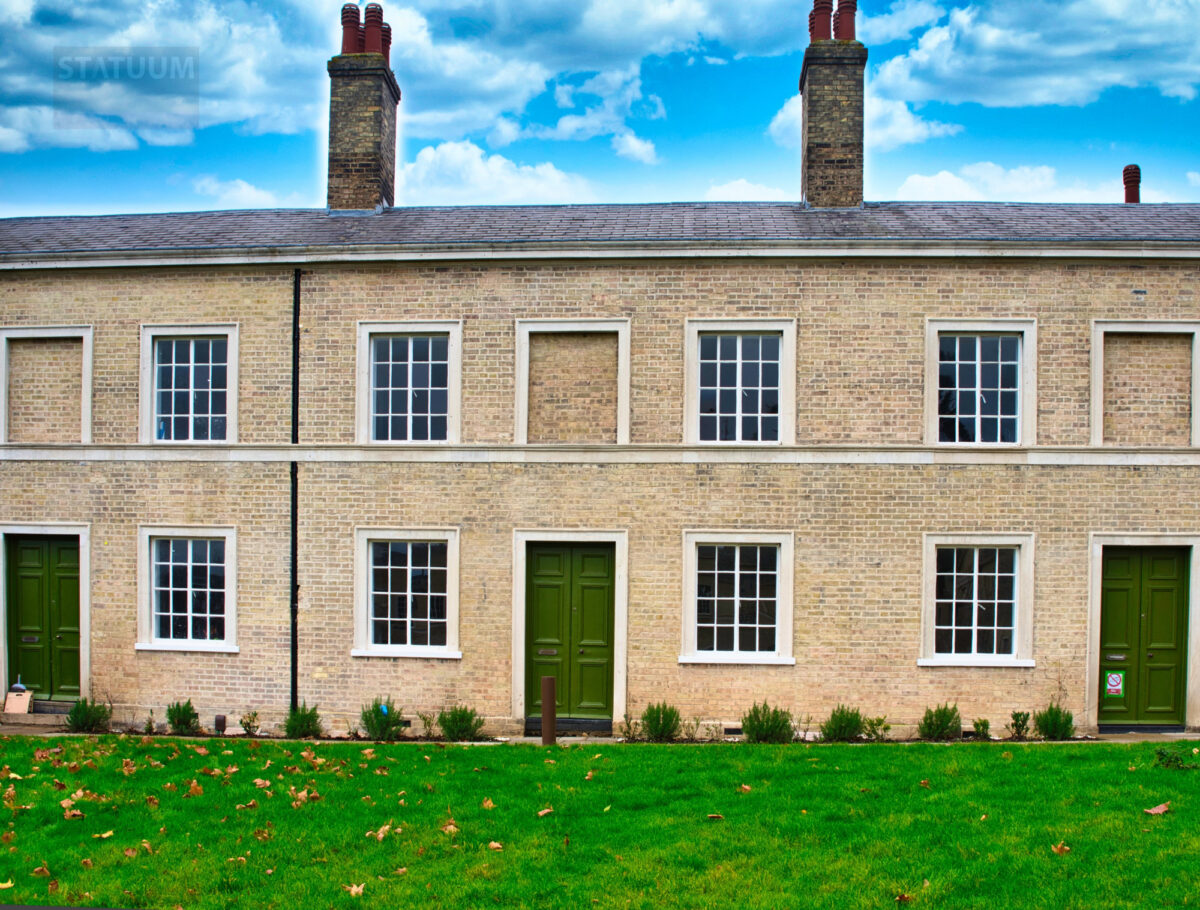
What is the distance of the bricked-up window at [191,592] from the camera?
478 inches

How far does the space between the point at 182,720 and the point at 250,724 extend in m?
0.96

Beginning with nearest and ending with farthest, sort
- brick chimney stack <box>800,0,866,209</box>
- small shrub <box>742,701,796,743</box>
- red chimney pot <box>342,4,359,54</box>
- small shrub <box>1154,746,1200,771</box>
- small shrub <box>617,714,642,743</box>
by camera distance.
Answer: small shrub <box>1154,746,1200,771</box>
small shrub <box>742,701,796,743</box>
small shrub <box>617,714,642,743</box>
brick chimney stack <box>800,0,866,209</box>
red chimney pot <box>342,4,359,54</box>

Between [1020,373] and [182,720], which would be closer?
[1020,373]

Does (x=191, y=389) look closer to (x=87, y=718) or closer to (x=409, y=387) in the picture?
(x=409, y=387)

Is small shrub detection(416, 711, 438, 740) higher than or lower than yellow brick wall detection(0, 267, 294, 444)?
lower

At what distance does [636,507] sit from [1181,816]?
6.69m

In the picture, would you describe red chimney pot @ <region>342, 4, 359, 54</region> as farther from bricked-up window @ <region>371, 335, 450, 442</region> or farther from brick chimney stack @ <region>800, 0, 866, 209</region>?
brick chimney stack @ <region>800, 0, 866, 209</region>

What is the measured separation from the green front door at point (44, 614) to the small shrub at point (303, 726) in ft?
11.9

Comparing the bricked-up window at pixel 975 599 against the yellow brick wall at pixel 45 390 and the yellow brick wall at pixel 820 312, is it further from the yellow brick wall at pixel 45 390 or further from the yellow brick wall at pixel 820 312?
the yellow brick wall at pixel 45 390

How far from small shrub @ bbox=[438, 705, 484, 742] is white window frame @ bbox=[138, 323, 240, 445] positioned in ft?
16.4

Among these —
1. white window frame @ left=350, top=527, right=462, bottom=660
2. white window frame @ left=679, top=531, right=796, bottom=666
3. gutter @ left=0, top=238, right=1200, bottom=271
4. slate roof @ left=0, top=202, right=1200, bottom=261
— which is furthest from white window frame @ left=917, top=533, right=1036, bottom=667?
white window frame @ left=350, top=527, right=462, bottom=660

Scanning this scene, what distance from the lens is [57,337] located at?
12.3 m

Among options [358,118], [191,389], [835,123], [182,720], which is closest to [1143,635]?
[835,123]

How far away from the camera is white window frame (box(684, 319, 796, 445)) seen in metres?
11.4
